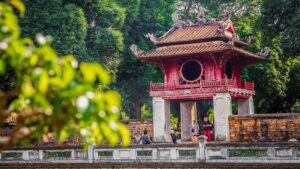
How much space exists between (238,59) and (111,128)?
26137 mm

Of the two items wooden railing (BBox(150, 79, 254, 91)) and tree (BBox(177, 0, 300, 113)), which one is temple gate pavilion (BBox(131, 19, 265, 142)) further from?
tree (BBox(177, 0, 300, 113))

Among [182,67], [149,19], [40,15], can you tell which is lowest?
[182,67]

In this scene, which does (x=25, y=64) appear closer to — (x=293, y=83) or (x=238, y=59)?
(x=238, y=59)

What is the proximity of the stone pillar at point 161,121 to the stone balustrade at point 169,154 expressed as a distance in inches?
306

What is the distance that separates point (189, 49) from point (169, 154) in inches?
406

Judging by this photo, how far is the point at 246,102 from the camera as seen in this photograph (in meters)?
29.2

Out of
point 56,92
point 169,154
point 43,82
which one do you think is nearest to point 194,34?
point 169,154

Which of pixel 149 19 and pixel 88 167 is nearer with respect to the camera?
pixel 88 167

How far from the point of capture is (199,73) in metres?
28.1

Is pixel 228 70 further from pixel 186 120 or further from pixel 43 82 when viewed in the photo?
pixel 43 82

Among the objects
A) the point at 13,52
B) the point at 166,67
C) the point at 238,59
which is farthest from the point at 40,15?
the point at 13,52

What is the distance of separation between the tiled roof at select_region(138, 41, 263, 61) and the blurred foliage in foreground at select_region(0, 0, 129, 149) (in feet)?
72.0

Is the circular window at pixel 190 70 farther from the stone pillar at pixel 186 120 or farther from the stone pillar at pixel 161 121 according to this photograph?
the stone pillar at pixel 186 120

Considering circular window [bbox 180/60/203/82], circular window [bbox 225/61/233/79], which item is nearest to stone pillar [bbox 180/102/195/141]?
circular window [bbox 180/60/203/82]
